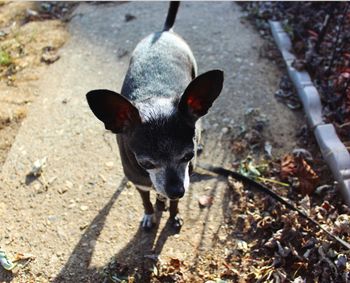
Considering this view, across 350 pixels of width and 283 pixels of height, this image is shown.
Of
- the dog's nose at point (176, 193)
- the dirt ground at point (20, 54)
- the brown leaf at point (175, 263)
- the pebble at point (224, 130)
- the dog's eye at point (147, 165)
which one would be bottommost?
the brown leaf at point (175, 263)

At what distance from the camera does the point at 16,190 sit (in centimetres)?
413

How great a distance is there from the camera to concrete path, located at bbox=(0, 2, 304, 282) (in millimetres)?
3676

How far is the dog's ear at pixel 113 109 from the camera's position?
2602 millimetres

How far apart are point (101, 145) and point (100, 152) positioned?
0.10 metres

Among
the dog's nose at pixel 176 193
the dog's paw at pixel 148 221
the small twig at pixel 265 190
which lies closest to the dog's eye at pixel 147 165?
the dog's nose at pixel 176 193

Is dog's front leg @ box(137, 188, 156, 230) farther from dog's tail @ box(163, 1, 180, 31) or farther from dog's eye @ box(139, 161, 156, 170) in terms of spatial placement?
dog's tail @ box(163, 1, 180, 31)

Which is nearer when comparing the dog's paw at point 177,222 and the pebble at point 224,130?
the dog's paw at point 177,222

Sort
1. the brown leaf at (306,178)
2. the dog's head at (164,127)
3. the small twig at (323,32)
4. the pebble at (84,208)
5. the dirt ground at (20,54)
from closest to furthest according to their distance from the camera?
the dog's head at (164,127), the brown leaf at (306,178), the pebble at (84,208), the dirt ground at (20,54), the small twig at (323,32)

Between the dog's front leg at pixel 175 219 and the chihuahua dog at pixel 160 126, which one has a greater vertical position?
the chihuahua dog at pixel 160 126

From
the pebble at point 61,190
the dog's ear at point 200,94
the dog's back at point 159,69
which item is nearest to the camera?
the dog's ear at point 200,94

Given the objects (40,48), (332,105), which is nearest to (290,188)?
(332,105)

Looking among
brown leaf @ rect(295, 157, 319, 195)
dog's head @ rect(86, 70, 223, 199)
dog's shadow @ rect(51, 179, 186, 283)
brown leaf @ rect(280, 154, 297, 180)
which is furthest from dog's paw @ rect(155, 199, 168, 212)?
brown leaf @ rect(295, 157, 319, 195)

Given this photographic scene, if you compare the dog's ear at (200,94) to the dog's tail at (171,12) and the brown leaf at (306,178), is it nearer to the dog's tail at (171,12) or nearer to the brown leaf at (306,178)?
the brown leaf at (306,178)

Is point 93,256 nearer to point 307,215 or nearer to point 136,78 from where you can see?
point 136,78
